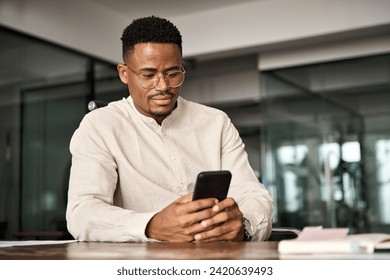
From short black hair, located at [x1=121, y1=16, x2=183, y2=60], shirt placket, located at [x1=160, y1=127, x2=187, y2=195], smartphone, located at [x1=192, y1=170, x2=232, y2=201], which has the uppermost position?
short black hair, located at [x1=121, y1=16, x2=183, y2=60]

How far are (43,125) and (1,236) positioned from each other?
3.75 feet

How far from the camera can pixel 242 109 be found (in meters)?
8.35

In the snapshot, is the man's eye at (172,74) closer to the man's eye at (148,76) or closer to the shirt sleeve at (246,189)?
the man's eye at (148,76)

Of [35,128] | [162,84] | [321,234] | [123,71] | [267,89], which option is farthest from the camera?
[267,89]

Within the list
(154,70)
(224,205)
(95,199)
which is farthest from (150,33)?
(224,205)

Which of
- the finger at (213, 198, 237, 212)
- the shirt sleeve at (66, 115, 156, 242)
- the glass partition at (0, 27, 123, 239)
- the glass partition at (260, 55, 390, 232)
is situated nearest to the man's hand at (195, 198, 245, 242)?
the finger at (213, 198, 237, 212)

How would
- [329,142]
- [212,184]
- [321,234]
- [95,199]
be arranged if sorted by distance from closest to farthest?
[321,234] < [212,184] < [95,199] < [329,142]

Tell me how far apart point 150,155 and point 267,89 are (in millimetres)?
4977

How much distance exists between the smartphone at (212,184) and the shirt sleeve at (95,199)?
0.50 ft

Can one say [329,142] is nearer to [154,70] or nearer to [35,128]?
[35,128]

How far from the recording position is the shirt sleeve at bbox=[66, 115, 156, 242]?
1.32m

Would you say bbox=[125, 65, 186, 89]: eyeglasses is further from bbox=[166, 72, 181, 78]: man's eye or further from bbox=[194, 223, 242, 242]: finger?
bbox=[194, 223, 242, 242]: finger

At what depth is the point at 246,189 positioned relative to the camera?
1740 mm
